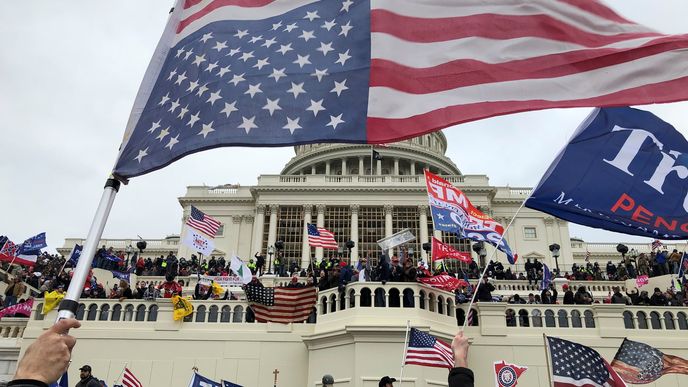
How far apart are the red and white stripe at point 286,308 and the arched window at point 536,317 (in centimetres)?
721

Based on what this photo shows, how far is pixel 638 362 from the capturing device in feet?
37.6

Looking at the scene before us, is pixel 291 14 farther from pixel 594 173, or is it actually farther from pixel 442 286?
pixel 442 286

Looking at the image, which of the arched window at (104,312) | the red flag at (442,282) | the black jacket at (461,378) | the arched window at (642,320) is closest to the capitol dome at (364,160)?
the red flag at (442,282)

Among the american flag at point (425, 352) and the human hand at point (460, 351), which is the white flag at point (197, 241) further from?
the human hand at point (460, 351)

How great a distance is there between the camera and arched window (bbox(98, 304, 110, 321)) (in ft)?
63.1

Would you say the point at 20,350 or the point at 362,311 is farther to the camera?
the point at 20,350

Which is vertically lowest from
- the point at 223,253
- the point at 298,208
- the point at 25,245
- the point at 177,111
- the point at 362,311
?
the point at 362,311

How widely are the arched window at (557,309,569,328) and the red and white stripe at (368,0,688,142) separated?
1432 centimetres

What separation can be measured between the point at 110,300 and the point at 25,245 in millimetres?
17831

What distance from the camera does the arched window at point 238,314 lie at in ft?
62.6

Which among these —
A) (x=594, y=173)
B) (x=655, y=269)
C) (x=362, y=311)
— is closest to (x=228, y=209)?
(x=655, y=269)

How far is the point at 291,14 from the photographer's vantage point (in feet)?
23.3

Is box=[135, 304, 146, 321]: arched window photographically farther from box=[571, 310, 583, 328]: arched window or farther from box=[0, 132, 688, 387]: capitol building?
box=[571, 310, 583, 328]: arched window

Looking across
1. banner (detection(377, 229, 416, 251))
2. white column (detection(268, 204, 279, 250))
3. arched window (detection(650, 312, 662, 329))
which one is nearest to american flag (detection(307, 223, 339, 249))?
banner (detection(377, 229, 416, 251))
